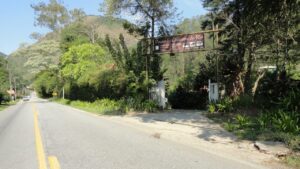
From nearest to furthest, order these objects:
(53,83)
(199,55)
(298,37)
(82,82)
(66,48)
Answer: (298,37), (82,82), (66,48), (199,55), (53,83)

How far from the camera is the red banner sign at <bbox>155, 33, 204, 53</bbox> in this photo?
23172 mm

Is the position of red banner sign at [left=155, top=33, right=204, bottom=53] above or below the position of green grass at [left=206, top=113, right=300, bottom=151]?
above

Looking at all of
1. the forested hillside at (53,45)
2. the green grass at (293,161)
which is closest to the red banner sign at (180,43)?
the green grass at (293,161)

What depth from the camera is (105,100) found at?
107ft

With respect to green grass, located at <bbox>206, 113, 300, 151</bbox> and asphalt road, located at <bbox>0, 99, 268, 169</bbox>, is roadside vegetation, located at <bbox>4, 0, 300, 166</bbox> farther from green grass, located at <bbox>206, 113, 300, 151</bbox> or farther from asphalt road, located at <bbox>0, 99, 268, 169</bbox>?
asphalt road, located at <bbox>0, 99, 268, 169</bbox>

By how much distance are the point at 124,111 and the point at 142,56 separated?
4120 millimetres

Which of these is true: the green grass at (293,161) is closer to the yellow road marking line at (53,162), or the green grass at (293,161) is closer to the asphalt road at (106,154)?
the asphalt road at (106,154)

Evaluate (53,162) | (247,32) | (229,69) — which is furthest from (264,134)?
(229,69)

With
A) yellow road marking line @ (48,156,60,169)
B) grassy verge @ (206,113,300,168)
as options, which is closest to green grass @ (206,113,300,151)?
grassy verge @ (206,113,300,168)

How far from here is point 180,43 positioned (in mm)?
23875

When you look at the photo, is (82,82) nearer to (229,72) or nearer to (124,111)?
(124,111)

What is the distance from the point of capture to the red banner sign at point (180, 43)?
76.0ft

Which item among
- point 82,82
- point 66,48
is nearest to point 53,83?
point 66,48

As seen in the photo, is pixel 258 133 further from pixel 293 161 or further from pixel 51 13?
pixel 51 13
